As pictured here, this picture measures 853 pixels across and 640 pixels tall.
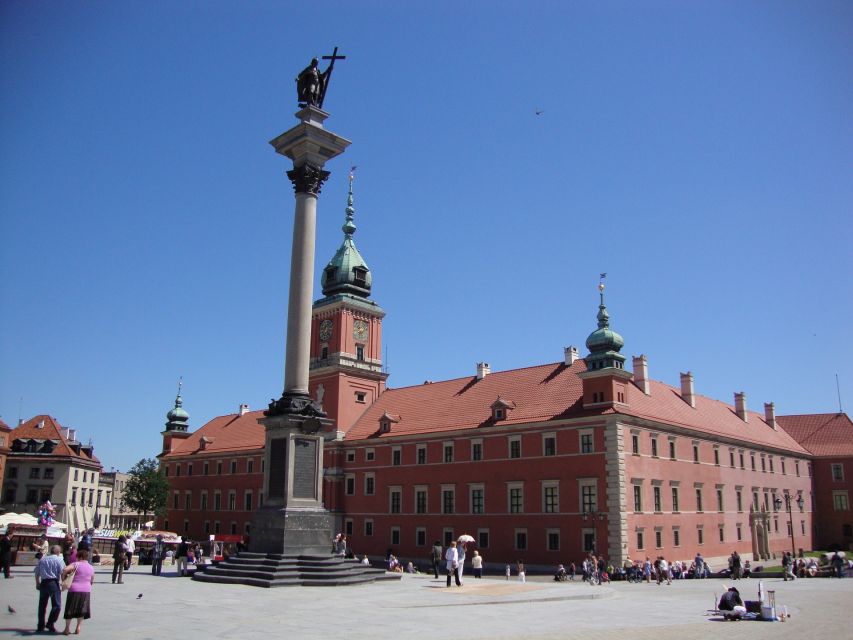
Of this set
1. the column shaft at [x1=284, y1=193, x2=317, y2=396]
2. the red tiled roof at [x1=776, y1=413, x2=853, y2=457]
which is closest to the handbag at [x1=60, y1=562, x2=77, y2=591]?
the column shaft at [x1=284, y1=193, x2=317, y2=396]

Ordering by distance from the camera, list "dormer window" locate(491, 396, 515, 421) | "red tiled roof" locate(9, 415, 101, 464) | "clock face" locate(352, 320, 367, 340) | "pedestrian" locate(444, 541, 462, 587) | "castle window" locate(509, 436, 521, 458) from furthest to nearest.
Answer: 1. "red tiled roof" locate(9, 415, 101, 464)
2. "clock face" locate(352, 320, 367, 340)
3. "dormer window" locate(491, 396, 515, 421)
4. "castle window" locate(509, 436, 521, 458)
5. "pedestrian" locate(444, 541, 462, 587)

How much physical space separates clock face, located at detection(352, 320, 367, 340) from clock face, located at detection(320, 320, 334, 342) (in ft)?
6.25

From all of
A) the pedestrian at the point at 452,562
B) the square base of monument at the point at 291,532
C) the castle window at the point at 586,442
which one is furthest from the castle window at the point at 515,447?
the square base of monument at the point at 291,532

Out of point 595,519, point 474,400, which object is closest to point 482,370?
point 474,400

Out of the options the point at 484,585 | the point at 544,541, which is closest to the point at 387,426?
the point at 544,541

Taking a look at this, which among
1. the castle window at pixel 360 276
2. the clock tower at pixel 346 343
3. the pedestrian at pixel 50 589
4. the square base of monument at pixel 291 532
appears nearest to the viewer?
the pedestrian at pixel 50 589

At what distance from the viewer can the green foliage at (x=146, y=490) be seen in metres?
70.8

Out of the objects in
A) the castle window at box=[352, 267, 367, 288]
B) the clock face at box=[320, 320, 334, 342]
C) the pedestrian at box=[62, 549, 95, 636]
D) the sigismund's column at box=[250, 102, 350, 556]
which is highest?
the castle window at box=[352, 267, 367, 288]

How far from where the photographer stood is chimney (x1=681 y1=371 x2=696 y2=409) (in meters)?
55.5

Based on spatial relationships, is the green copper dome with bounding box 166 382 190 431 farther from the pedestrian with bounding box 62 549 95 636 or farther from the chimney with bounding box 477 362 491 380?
the pedestrian with bounding box 62 549 95 636

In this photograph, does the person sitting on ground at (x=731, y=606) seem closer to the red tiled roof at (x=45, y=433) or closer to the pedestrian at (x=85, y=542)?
the pedestrian at (x=85, y=542)

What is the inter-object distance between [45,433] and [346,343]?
37.2m

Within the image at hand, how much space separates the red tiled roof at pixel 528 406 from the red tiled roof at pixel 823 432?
181 inches

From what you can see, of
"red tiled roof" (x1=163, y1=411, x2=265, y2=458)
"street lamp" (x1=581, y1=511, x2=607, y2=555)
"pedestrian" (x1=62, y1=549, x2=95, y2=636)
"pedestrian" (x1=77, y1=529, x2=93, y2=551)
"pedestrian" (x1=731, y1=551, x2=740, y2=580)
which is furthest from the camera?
"red tiled roof" (x1=163, y1=411, x2=265, y2=458)
